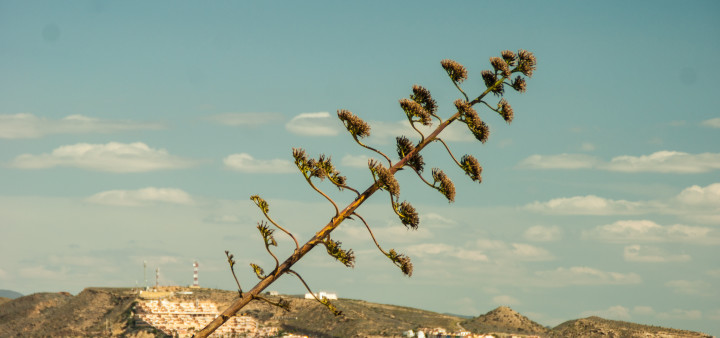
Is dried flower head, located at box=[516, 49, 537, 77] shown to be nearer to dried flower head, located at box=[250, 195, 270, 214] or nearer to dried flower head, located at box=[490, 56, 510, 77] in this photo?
dried flower head, located at box=[490, 56, 510, 77]

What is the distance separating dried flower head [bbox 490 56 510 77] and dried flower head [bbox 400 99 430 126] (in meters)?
2.43

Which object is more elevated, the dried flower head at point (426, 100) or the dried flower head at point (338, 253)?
the dried flower head at point (426, 100)

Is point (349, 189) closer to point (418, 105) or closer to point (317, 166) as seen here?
point (317, 166)

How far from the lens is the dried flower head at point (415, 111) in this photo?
83.8 ft

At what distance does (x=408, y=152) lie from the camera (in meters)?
25.0

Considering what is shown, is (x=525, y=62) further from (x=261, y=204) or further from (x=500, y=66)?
(x=261, y=204)

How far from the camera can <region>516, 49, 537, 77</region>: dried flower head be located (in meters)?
25.9

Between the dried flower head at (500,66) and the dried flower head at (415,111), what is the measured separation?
2.43 metres

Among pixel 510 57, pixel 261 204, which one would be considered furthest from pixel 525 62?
pixel 261 204

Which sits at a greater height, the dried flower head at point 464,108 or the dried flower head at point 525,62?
the dried flower head at point 525,62

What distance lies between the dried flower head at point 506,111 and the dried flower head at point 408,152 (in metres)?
2.82

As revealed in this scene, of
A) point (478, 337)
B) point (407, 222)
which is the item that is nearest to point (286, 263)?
point (407, 222)

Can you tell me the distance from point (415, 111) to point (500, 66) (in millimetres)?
2820

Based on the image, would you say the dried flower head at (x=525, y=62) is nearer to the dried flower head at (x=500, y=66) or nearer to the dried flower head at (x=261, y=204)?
the dried flower head at (x=500, y=66)
